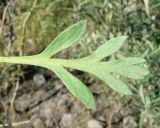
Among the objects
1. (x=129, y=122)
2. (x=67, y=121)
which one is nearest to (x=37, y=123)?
(x=67, y=121)

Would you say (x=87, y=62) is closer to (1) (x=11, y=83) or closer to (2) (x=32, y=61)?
(2) (x=32, y=61)

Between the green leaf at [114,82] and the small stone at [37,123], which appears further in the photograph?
the small stone at [37,123]

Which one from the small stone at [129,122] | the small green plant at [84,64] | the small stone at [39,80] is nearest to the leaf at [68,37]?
the small green plant at [84,64]

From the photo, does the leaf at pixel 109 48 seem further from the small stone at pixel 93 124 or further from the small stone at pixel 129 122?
the small stone at pixel 93 124

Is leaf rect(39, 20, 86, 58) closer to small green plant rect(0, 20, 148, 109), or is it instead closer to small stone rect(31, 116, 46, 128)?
small green plant rect(0, 20, 148, 109)

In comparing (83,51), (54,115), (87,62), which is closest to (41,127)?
(54,115)

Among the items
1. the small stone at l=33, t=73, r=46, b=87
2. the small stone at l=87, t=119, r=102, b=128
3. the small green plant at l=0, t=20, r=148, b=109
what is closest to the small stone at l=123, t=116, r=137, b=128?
the small stone at l=87, t=119, r=102, b=128
